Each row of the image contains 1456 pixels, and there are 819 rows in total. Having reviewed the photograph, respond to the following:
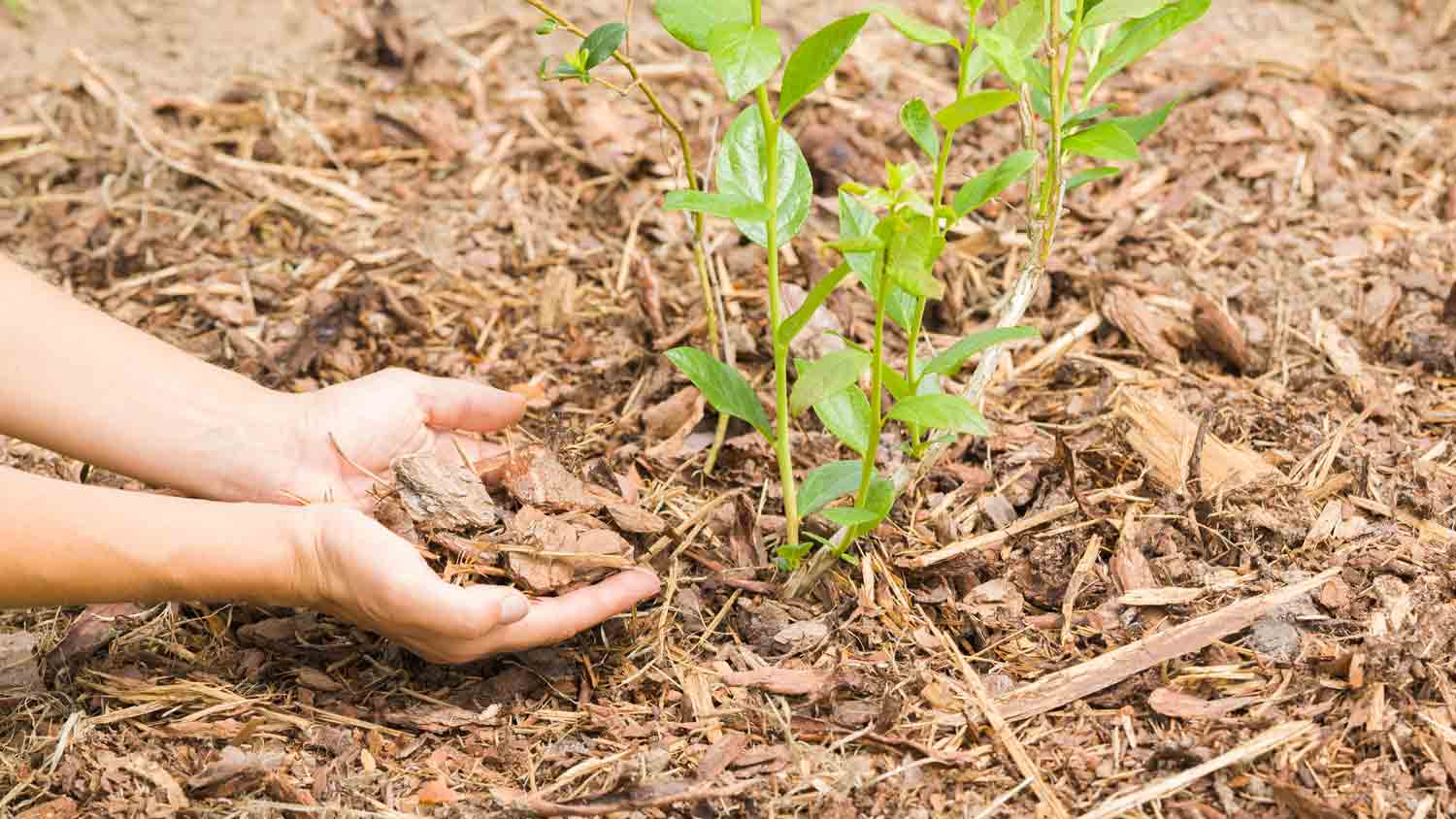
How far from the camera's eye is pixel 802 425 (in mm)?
2049

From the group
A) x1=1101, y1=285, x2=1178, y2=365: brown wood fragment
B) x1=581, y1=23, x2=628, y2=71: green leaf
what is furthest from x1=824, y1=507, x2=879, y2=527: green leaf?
x1=1101, y1=285, x2=1178, y2=365: brown wood fragment

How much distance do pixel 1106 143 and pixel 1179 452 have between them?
1.87ft

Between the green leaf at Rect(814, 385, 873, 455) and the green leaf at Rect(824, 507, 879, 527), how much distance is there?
0.09 metres

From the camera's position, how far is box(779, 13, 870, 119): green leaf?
1384mm

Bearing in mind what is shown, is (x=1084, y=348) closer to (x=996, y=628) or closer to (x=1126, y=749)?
(x=996, y=628)

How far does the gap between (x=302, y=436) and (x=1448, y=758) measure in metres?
1.61

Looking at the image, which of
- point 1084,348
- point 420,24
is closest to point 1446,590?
point 1084,348

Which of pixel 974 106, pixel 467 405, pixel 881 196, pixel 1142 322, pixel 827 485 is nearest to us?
pixel 881 196

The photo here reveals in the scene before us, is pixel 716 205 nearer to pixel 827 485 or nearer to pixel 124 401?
pixel 827 485

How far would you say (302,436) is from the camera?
187 centimetres

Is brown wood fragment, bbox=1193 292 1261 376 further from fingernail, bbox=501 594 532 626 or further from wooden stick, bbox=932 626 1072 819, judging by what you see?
fingernail, bbox=501 594 532 626

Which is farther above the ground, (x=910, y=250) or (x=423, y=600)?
(x=910, y=250)

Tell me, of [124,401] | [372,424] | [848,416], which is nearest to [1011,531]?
[848,416]

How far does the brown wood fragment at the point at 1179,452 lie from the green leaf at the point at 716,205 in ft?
2.60
